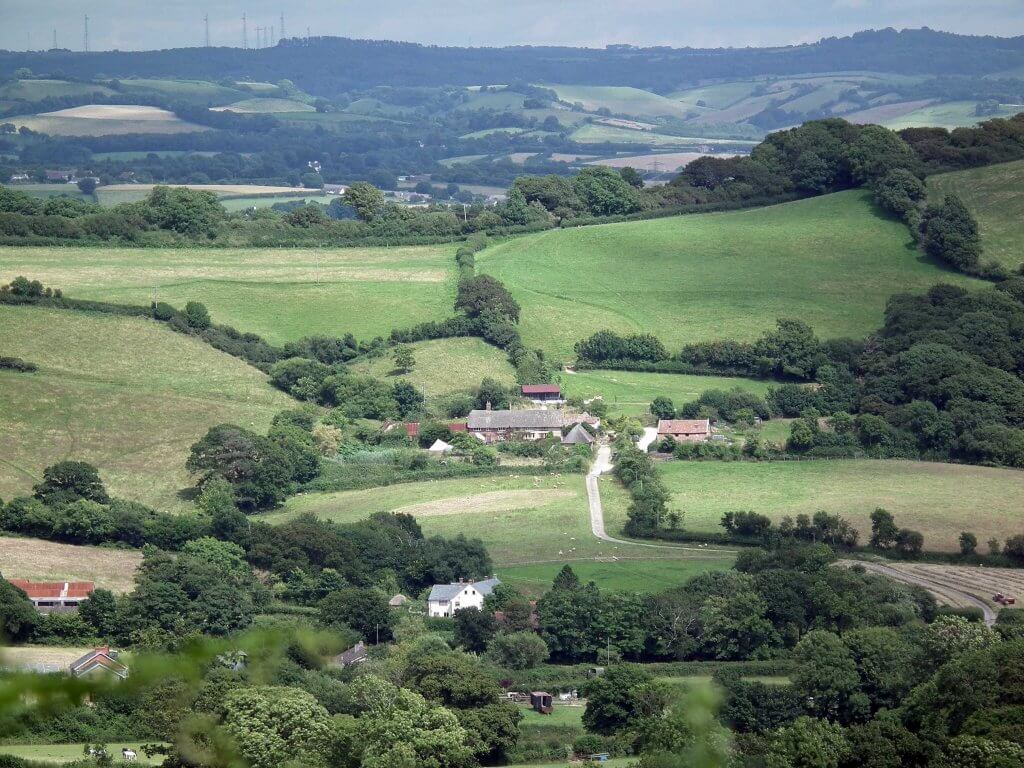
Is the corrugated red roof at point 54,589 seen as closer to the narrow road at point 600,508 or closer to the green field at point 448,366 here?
the narrow road at point 600,508

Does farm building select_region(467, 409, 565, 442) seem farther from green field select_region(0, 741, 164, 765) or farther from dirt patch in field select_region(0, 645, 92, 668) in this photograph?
green field select_region(0, 741, 164, 765)

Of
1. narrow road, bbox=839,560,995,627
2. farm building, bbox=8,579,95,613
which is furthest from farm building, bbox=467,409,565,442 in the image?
farm building, bbox=8,579,95,613

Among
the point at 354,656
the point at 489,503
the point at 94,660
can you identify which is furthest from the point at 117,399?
the point at 94,660

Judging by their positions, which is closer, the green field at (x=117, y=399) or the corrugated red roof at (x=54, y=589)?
the corrugated red roof at (x=54, y=589)

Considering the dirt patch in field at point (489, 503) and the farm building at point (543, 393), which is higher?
the farm building at point (543, 393)

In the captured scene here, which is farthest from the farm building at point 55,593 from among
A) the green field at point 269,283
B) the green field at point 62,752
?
the green field at point 269,283

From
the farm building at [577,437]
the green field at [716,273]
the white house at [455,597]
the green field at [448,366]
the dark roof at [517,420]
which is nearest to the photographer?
the white house at [455,597]
